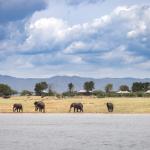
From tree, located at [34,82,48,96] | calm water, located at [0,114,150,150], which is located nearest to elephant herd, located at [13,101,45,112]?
calm water, located at [0,114,150,150]

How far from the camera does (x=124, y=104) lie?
79938 mm

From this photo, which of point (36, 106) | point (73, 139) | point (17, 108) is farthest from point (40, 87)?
point (73, 139)

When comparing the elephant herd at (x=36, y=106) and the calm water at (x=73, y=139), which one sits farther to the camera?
the elephant herd at (x=36, y=106)

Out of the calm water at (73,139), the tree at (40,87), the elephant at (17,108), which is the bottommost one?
the calm water at (73,139)

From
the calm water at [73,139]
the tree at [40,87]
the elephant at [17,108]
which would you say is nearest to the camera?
the calm water at [73,139]

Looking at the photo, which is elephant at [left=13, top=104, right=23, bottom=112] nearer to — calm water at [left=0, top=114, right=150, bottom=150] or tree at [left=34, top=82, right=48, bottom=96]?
calm water at [left=0, top=114, right=150, bottom=150]

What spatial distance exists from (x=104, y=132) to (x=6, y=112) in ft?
109

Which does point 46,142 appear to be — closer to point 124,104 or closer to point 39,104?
point 39,104

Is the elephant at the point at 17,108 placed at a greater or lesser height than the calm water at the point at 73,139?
greater

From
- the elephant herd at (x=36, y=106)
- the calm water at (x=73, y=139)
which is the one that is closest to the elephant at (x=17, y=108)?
the elephant herd at (x=36, y=106)

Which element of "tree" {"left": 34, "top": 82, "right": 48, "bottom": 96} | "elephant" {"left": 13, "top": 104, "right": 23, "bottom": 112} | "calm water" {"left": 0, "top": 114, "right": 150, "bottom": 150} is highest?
"tree" {"left": 34, "top": 82, "right": 48, "bottom": 96}

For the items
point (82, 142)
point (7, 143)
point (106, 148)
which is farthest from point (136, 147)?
point (7, 143)

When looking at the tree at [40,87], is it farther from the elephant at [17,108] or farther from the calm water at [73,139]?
the calm water at [73,139]

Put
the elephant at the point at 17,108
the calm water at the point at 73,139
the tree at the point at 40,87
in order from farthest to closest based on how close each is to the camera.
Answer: the tree at the point at 40,87 < the elephant at the point at 17,108 < the calm water at the point at 73,139
